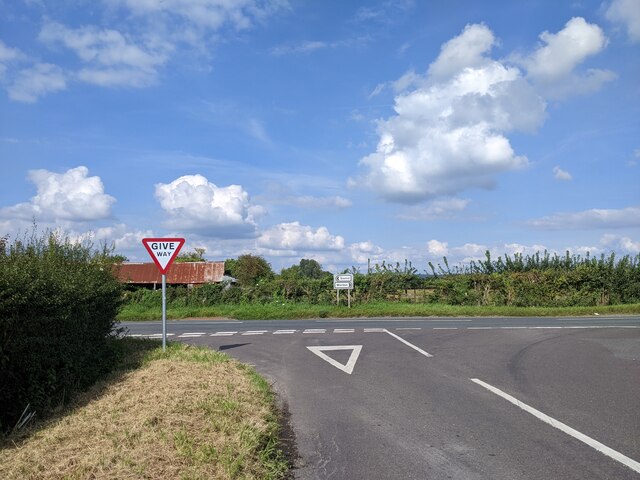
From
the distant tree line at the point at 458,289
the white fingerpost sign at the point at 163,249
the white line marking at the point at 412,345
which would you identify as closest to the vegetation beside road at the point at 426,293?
the distant tree line at the point at 458,289

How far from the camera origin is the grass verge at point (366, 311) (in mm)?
28603

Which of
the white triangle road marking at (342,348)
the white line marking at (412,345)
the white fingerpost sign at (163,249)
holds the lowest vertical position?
the white line marking at (412,345)

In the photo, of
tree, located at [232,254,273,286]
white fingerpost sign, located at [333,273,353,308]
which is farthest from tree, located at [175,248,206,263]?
white fingerpost sign, located at [333,273,353,308]

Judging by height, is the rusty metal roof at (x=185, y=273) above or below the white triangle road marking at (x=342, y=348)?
above

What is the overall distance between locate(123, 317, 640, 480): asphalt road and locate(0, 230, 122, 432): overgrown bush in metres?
3.12

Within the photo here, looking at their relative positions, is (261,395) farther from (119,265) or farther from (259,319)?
(259,319)

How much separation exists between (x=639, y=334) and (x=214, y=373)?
15.0m

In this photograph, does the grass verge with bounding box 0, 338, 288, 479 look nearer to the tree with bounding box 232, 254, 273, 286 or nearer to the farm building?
the farm building

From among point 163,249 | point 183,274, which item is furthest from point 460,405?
point 183,274

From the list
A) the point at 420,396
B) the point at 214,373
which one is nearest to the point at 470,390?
the point at 420,396

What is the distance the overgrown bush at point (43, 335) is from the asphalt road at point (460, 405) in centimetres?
312

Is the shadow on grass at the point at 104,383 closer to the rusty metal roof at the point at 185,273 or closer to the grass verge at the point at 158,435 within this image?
the grass verge at the point at 158,435

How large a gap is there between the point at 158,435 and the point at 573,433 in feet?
15.3

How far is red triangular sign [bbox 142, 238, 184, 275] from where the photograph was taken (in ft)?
40.0
